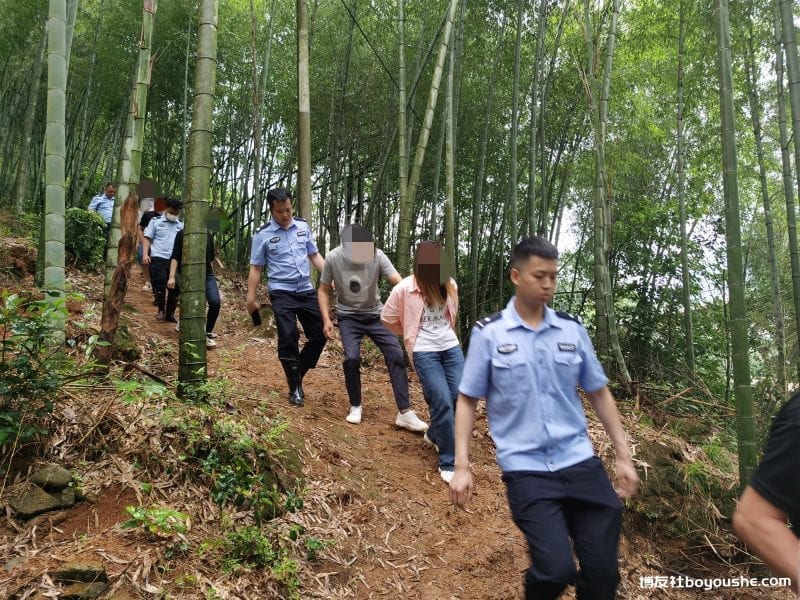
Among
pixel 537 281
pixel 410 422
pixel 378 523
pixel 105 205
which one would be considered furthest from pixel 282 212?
pixel 105 205

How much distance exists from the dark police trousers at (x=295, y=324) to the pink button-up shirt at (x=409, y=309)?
0.66 meters

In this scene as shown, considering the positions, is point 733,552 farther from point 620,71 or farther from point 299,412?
point 620,71

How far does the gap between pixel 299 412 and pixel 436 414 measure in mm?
1089

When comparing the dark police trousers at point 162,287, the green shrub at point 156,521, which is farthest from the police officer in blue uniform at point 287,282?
the dark police trousers at point 162,287

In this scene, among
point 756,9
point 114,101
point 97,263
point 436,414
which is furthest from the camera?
point 114,101

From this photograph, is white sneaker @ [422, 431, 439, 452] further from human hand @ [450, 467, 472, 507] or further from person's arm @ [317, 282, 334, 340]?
human hand @ [450, 467, 472, 507]

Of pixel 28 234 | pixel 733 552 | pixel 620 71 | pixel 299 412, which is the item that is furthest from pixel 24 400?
pixel 620 71

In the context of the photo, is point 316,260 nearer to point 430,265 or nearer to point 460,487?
point 430,265

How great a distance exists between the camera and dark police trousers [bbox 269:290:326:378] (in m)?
3.61

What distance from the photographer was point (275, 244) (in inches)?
145

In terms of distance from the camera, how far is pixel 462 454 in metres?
1.77

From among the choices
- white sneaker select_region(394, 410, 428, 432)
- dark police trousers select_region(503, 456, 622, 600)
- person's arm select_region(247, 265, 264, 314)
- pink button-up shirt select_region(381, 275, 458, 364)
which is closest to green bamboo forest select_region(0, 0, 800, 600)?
white sneaker select_region(394, 410, 428, 432)

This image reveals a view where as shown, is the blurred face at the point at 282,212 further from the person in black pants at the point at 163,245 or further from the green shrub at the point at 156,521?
the person in black pants at the point at 163,245

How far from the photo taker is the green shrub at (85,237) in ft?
21.9
